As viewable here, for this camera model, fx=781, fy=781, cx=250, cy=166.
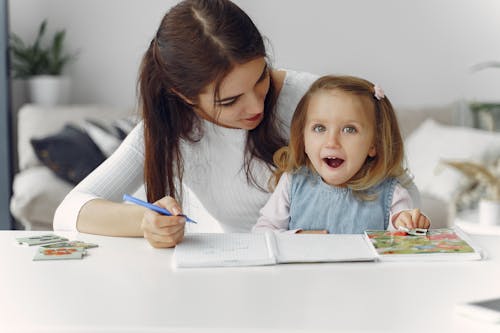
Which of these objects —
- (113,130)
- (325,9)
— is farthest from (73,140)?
(325,9)

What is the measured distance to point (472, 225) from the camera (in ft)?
10.2

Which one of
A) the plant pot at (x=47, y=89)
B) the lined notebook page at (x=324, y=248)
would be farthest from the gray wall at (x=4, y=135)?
the lined notebook page at (x=324, y=248)

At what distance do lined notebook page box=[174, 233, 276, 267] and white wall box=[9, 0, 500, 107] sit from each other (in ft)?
10.0

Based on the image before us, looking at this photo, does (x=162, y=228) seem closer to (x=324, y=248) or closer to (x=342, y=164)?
(x=324, y=248)

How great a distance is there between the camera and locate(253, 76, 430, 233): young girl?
5.82 ft

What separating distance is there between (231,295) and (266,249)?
26 centimetres

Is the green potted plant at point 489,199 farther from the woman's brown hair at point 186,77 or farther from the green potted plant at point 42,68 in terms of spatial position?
the green potted plant at point 42,68

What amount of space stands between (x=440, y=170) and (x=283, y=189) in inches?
75.1

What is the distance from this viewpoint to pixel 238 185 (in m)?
2.02

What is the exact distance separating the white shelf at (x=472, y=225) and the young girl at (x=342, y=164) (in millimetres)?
1294

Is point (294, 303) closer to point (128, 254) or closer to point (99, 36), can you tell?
point (128, 254)

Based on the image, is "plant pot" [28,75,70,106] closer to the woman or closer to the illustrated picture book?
the woman

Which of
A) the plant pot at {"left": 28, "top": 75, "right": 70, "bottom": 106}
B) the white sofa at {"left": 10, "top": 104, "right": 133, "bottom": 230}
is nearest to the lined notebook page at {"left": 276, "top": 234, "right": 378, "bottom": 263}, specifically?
the white sofa at {"left": 10, "top": 104, "right": 133, "bottom": 230}

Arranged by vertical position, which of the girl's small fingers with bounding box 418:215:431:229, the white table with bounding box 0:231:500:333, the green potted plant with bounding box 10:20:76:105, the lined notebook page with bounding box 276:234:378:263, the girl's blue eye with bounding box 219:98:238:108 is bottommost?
the white table with bounding box 0:231:500:333
